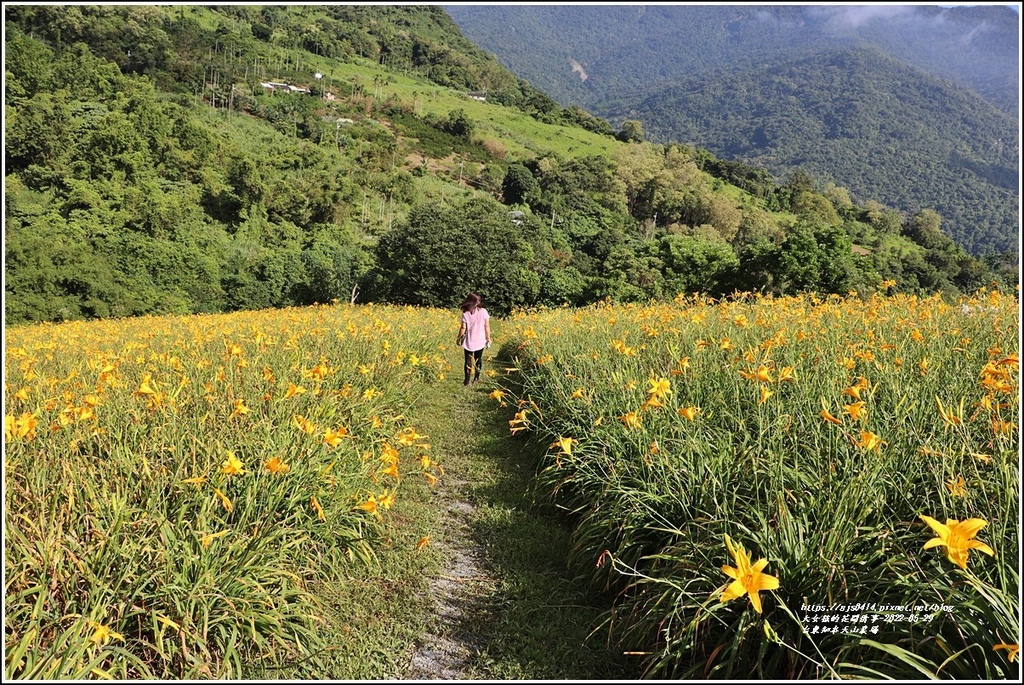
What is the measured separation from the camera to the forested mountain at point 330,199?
24.4 metres

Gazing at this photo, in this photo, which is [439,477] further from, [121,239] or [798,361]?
[121,239]

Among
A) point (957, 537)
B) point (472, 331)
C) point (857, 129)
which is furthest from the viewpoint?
point (857, 129)

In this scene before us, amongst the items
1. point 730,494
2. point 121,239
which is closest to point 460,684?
point 730,494

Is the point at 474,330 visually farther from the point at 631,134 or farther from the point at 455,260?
the point at 631,134

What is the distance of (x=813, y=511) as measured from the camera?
83.3 inches

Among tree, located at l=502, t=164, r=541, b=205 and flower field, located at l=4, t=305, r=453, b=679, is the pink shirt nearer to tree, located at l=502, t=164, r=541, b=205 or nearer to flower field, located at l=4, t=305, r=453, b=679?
flower field, located at l=4, t=305, r=453, b=679

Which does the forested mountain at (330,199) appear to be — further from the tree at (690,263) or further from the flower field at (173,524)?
the flower field at (173,524)

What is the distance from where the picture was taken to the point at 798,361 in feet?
12.2

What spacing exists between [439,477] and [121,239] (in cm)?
3358

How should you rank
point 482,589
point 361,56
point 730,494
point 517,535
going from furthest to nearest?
point 361,56 → point 517,535 → point 482,589 → point 730,494

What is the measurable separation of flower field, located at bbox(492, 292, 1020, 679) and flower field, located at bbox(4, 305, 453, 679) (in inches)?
50.7

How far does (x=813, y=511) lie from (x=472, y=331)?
574 centimetres

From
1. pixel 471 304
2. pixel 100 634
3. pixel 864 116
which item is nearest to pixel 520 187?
pixel 471 304

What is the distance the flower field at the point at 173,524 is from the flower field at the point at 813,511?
4.23 ft
